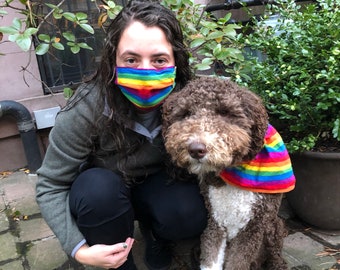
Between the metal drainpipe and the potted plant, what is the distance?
85.6 inches

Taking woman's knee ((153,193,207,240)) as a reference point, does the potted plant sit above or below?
above

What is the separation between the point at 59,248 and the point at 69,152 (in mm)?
940

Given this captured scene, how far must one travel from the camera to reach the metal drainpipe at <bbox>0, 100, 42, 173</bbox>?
11.5ft

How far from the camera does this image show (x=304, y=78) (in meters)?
2.20

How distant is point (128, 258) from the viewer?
2.05 m

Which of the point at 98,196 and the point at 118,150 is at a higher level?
the point at 118,150

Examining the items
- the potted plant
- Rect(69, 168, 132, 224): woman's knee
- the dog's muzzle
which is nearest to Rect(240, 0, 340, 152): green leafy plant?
the potted plant

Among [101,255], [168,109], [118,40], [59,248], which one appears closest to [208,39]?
[118,40]

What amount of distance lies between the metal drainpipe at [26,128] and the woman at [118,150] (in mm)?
1822

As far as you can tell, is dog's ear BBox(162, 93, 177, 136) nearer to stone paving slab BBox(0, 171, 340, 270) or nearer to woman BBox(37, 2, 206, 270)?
woman BBox(37, 2, 206, 270)

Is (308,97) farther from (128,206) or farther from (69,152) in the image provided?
(69,152)

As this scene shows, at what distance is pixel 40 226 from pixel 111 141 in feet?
4.17

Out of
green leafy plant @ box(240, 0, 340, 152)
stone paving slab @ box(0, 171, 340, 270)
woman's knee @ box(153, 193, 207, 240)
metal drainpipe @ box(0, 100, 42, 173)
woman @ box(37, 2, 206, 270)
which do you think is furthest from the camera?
metal drainpipe @ box(0, 100, 42, 173)

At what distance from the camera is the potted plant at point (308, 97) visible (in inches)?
84.6
